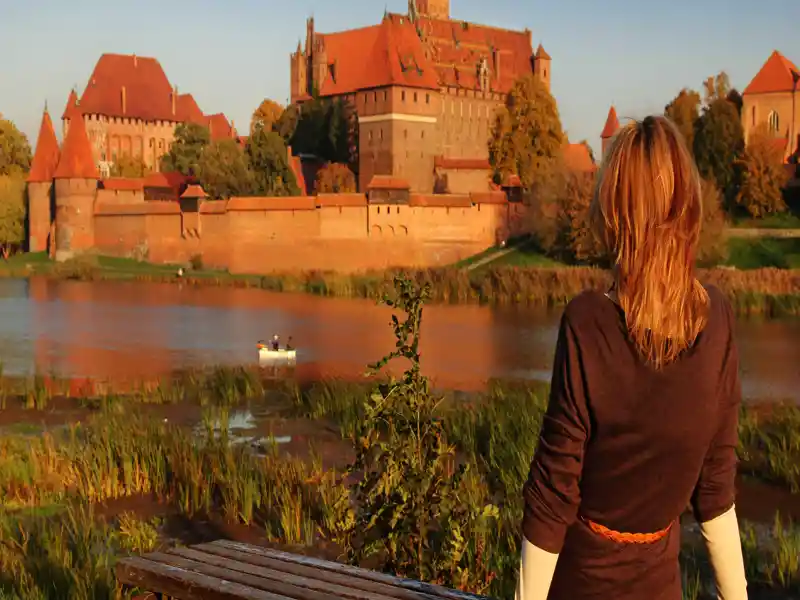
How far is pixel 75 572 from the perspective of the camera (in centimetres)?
390

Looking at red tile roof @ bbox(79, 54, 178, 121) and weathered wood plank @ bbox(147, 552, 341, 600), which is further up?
red tile roof @ bbox(79, 54, 178, 121)

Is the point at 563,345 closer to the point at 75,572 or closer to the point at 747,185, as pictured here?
the point at 75,572

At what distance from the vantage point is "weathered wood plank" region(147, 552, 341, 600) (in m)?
2.31

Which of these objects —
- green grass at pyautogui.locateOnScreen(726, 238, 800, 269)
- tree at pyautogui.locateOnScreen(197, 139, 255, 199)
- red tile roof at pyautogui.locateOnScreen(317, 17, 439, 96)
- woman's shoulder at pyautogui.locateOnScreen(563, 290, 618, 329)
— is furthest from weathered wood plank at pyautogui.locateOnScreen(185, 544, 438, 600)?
red tile roof at pyautogui.locateOnScreen(317, 17, 439, 96)

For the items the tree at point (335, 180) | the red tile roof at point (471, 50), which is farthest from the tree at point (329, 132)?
the red tile roof at point (471, 50)

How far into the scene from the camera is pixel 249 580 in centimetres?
244

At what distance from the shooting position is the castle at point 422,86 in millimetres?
42219

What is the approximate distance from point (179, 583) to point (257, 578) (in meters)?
0.20

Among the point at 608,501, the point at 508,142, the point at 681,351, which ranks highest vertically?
the point at 508,142

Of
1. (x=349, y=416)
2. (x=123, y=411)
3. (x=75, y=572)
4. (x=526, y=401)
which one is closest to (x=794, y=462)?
(x=526, y=401)

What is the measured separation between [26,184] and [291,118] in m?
12.0

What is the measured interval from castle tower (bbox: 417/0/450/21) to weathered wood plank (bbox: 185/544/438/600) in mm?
56814

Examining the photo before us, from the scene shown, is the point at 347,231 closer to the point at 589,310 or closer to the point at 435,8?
the point at 435,8

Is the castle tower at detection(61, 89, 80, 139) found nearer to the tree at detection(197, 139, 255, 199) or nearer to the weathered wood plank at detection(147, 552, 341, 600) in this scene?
the tree at detection(197, 139, 255, 199)
